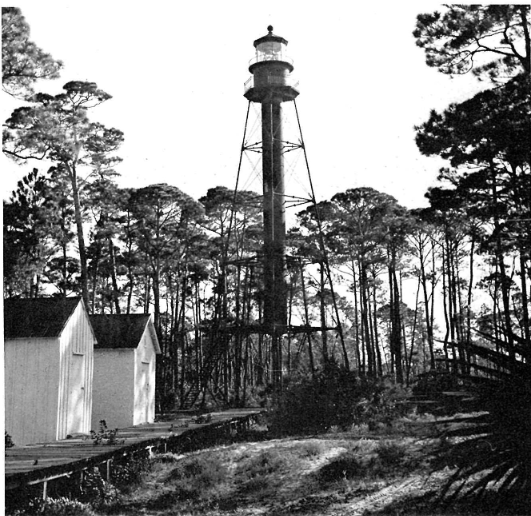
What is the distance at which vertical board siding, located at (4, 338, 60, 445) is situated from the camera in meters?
14.3

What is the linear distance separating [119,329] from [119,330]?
0.14 feet

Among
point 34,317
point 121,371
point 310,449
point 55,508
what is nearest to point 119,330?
point 121,371

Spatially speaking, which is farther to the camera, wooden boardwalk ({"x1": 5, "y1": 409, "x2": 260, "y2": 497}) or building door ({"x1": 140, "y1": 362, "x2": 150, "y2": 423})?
building door ({"x1": 140, "y1": 362, "x2": 150, "y2": 423})

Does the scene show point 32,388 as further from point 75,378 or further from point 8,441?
point 8,441

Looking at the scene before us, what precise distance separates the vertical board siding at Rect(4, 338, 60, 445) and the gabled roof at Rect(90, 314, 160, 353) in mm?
7187

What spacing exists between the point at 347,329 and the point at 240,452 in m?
30.1

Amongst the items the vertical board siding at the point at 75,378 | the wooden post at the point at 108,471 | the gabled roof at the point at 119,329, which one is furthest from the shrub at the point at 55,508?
the gabled roof at the point at 119,329

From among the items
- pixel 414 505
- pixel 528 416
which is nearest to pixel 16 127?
pixel 414 505

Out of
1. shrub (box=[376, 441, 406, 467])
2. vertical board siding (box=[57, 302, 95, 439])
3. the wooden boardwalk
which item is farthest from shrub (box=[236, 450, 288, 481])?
vertical board siding (box=[57, 302, 95, 439])

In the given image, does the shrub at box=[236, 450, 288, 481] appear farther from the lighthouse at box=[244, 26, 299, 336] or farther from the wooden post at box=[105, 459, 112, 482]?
the lighthouse at box=[244, 26, 299, 336]

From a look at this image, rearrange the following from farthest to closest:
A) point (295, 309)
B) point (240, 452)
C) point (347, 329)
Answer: point (347, 329) < point (295, 309) < point (240, 452)

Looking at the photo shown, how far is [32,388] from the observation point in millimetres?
14930

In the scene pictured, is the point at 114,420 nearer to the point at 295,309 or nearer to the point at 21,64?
the point at 21,64

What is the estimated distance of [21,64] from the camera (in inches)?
412
